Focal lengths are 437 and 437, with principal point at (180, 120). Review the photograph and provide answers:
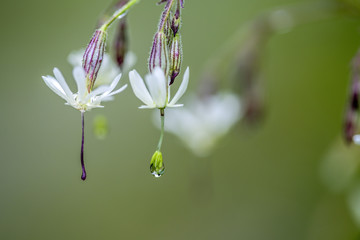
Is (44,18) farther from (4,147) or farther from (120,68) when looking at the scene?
(120,68)

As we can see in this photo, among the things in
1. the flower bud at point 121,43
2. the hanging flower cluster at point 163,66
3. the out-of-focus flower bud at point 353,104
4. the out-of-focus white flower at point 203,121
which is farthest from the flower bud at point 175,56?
the out-of-focus white flower at point 203,121

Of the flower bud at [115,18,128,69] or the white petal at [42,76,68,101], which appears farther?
the flower bud at [115,18,128,69]

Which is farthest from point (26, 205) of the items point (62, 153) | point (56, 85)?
point (56, 85)

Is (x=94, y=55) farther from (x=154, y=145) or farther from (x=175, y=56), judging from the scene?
(x=154, y=145)

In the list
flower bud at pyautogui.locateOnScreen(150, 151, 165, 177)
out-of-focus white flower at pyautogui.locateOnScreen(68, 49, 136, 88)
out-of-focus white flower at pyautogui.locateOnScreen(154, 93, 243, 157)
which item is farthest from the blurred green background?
flower bud at pyautogui.locateOnScreen(150, 151, 165, 177)

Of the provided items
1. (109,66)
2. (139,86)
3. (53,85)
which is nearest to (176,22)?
(139,86)

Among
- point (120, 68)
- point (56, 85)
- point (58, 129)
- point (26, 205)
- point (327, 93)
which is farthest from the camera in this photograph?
point (58, 129)

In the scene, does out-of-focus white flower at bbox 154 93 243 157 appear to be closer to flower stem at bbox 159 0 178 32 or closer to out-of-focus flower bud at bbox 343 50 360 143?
out-of-focus flower bud at bbox 343 50 360 143

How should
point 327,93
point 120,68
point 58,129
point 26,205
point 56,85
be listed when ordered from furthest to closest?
1. point 58,129
2. point 26,205
3. point 327,93
4. point 120,68
5. point 56,85

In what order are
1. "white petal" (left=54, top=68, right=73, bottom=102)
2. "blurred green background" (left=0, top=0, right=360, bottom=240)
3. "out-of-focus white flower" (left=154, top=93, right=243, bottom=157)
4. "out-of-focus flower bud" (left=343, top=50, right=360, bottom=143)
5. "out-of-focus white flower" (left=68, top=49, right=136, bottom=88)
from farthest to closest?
"blurred green background" (left=0, top=0, right=360, bottom=240) < "out-of-focus white flower" (left=154, top=93, right=243, bottom=157) < "out-of-focus white flower" (left=68, top=49, right=136, bottom=88) < "out-of-focus flower bud" (left=343, top=50, right=360, bottom=143) < "white petal" (left=54, top=68, right=73, bottom=102)
